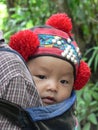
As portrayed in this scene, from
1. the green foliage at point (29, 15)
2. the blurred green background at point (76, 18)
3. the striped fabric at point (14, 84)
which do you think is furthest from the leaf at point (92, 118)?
the striped fabric at point (14, 84)

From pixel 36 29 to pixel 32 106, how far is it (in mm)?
544

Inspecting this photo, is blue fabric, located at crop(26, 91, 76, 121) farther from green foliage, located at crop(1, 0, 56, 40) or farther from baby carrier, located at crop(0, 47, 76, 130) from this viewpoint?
green foliage, located at crop(1, 0, 56, 40)

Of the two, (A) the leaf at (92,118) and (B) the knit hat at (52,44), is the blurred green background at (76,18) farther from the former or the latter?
(B) the knit hat at (52,44)

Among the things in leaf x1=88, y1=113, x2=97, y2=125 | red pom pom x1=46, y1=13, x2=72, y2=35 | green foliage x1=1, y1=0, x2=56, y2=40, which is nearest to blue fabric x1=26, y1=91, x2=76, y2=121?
red pom pom x1=46, y1=13, x2=72, y2=35

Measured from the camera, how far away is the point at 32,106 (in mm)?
986

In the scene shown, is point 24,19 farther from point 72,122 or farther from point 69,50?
point 72,122

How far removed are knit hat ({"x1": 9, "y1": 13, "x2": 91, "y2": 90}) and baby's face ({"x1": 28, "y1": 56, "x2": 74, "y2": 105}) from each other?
2 cm

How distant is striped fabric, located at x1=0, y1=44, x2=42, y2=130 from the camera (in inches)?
36.9

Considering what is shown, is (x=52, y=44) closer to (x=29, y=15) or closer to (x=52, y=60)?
(x=52, y=60)

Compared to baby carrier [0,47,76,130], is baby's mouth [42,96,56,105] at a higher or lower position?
lower

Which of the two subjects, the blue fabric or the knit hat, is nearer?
the blue fabric

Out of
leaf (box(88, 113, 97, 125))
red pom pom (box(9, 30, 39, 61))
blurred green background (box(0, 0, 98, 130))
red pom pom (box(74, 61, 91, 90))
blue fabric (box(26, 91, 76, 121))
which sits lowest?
leaf (box(88, 113, 97, 125))

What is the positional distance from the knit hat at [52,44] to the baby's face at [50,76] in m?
0.02

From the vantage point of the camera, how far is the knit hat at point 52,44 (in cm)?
133
